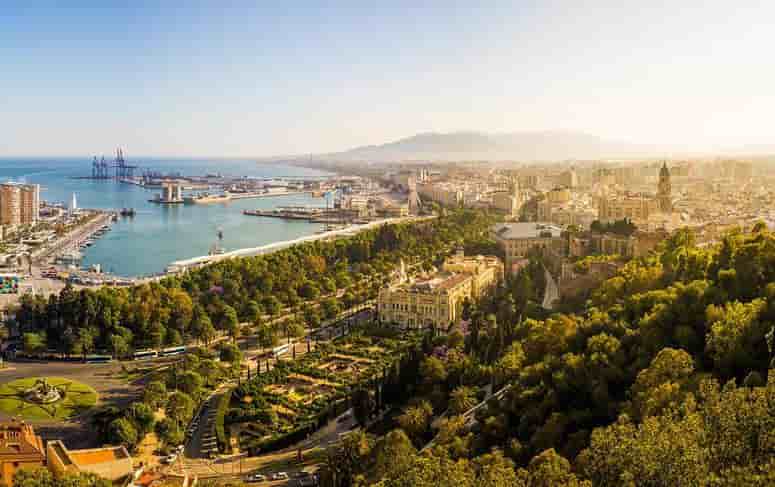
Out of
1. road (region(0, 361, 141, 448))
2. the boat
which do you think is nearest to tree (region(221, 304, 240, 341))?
road (region(0, 361, 141, 448))

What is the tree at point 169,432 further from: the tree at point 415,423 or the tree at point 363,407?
the tree at point 415,423

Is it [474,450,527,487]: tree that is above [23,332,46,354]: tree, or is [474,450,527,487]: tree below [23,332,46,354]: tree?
above

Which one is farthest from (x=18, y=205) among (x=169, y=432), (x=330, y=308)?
(x=169, y=432)

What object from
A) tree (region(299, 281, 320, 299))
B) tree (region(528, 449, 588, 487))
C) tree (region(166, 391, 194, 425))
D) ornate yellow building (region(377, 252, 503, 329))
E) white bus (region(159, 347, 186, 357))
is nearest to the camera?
tree (region(528, 449, 588, 487))

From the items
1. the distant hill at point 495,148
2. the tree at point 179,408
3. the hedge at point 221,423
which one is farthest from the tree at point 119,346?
the distant hill at point 495,148

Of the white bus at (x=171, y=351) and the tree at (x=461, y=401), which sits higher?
the tree at (x=461, y=401)

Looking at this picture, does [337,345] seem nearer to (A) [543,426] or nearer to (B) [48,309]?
(B) [48,309]

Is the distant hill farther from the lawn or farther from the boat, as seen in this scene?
the lawn
